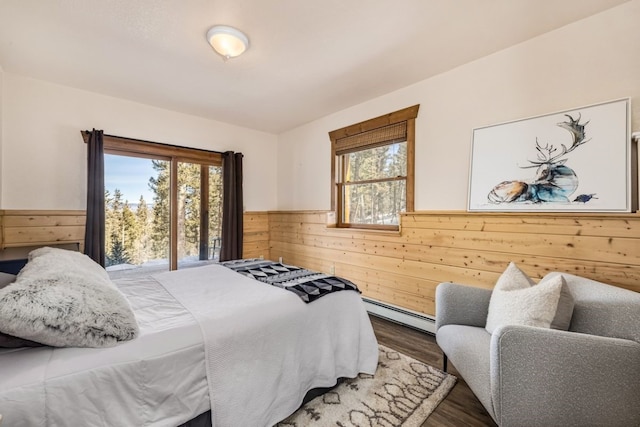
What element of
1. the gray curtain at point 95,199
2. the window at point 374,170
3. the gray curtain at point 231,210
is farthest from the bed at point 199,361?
the gray curtain at point 231,210

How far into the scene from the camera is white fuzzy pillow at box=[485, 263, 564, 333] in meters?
1.38

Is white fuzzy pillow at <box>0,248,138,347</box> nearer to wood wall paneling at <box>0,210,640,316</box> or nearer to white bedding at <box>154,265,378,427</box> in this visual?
white bedding at <box>154,265,378,427</box>

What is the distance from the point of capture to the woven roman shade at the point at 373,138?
3.01 metres

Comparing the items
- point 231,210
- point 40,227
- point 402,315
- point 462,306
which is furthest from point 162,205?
point 462,306

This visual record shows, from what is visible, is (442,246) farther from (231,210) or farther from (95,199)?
(95,199)

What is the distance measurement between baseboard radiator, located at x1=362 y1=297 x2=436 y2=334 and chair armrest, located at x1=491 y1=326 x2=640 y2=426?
4.85ft

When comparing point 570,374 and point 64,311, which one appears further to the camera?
point 570,374

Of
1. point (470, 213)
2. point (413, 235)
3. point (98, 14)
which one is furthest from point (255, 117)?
point (470, 213)

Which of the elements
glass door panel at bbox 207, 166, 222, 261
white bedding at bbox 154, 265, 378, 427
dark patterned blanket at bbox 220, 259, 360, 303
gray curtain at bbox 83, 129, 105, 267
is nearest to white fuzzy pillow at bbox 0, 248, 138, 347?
white bedding at bbox 154, 265, 378, 427

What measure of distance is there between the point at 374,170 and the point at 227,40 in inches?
81.2

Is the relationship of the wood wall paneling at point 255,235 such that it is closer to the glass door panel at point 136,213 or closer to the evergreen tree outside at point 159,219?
the evergreen tree outside at point 159,219

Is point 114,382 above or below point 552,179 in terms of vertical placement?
below

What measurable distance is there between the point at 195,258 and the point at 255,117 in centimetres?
223

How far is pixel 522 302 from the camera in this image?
4.86 feet
